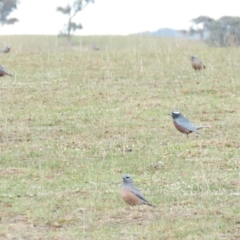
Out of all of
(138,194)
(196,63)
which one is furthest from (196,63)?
(138,194)

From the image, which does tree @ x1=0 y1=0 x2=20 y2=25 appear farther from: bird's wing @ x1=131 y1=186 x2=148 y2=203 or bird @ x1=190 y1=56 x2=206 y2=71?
bird's wing @ x1=131 y1=186 x2=148 y2=203

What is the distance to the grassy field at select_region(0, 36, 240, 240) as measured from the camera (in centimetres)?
1021

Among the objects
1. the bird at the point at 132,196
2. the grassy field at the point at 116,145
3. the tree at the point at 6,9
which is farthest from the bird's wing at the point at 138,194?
the tree at the point at 6,9

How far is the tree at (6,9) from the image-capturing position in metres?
54.0

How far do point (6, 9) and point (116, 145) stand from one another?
41620 millimetres

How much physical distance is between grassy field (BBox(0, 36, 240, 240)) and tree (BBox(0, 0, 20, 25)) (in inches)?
1091

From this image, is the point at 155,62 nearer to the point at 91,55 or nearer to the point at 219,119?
the point at 91,55

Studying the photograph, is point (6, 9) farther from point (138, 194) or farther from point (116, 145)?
point (138, 194)

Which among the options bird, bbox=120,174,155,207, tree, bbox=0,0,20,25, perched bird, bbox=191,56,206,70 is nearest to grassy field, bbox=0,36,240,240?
bird, bbox=120,174,155,207

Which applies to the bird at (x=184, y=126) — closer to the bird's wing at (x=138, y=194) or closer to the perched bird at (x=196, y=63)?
the bird's wing at (x=138, y=194)

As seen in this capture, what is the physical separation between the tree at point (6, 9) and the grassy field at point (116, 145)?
27.7m

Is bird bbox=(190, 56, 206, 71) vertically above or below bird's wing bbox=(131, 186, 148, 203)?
above

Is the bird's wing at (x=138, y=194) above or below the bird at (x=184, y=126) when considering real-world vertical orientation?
below

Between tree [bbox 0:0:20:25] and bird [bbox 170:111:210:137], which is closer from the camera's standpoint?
bird [bbox 170:111:210:137]
